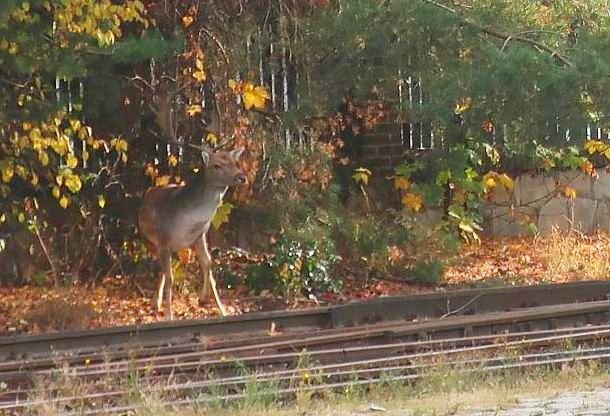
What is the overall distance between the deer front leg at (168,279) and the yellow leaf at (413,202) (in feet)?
15.4

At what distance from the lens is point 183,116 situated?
16.4 m

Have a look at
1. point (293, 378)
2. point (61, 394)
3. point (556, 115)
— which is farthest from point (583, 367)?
point (61, 394)

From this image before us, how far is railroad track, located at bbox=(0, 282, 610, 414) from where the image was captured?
1032cm

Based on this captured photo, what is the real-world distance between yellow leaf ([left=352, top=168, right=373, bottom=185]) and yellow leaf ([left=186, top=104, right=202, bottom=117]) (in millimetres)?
3297

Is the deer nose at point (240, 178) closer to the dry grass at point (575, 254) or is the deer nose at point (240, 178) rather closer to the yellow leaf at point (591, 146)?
the dry grass at point (575, 254)

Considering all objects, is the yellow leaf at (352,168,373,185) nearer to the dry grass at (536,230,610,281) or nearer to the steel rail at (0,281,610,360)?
the dry grass at (536,230,610,281)

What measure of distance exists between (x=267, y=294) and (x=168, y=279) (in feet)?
6.18

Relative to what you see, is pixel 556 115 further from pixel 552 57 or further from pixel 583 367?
pixel 583 367

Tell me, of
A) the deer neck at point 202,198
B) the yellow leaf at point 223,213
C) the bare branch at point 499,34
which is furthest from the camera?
the yellow leaf at point 223,213

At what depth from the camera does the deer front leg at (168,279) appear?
575 inches

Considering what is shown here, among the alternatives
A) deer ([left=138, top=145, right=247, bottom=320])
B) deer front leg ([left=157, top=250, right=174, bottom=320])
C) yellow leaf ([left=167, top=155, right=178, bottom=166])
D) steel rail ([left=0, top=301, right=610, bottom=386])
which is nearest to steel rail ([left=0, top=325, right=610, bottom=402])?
steel rail ([left=0, top=301, right=610, bottom=386])

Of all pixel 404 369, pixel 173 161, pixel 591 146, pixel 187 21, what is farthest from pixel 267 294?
pixel 404 369

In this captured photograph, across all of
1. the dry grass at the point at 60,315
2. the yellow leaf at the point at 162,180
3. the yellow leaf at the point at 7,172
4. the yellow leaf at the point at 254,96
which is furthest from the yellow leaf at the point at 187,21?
the dry grass at the point at 60,315

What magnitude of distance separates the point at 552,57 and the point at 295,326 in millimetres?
3699
